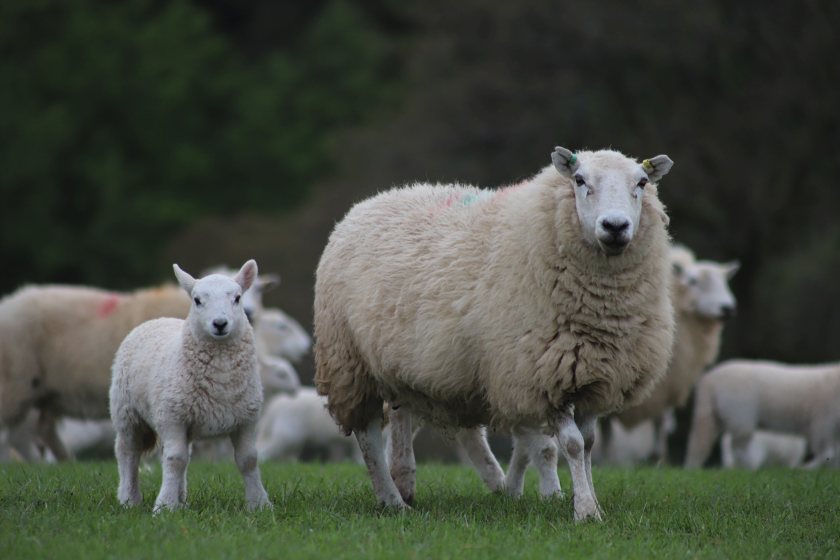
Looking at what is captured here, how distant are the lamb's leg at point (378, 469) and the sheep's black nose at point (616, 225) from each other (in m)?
1.95

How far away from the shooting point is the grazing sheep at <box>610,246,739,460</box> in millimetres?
12562

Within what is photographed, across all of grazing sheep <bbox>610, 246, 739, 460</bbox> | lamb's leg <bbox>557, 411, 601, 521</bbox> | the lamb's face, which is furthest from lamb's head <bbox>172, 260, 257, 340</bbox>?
the lamb's face

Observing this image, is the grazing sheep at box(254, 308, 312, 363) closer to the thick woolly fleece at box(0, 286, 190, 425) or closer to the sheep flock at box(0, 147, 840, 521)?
the thick woolly fleece at box(0, 286, 190, 425)

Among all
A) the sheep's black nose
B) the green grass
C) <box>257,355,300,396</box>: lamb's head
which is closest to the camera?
the green grass

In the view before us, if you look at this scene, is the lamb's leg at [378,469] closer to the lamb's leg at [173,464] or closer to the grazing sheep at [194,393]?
the grazing sheep at [194,393]

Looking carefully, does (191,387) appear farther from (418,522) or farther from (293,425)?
(293,425)

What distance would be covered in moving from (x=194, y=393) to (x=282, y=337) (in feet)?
29.6

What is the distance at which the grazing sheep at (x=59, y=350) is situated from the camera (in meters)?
11.6

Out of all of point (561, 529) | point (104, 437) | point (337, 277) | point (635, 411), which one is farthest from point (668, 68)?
point (561, 529)

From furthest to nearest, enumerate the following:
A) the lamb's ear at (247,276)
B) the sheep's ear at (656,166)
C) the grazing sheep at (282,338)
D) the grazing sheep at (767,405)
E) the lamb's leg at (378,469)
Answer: the grazing sheep at (282,338) < the grazing sheep at (767,405) < the lamb's ear at (247,276) < the lamb's leg at (378,469) < the sheep's ear at (656,166)

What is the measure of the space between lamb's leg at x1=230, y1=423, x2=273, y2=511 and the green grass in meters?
0.17

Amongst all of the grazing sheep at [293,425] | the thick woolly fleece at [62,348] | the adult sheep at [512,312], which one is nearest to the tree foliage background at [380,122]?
the grazing sheep at [293,425]

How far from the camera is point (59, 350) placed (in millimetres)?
11695

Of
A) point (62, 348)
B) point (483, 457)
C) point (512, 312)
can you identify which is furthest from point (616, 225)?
point (62, 348)
